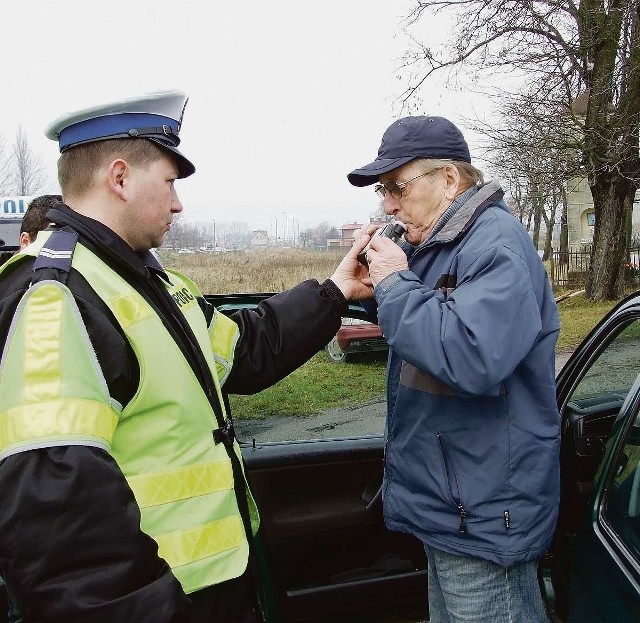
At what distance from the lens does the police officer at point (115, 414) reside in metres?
1.24

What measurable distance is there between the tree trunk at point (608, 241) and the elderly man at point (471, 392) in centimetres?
1515

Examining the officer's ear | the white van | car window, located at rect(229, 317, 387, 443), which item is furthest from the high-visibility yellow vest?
the white van

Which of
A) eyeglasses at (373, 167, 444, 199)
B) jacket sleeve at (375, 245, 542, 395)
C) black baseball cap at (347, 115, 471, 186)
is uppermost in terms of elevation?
black baseball cap at (347, 115, 471, 186)

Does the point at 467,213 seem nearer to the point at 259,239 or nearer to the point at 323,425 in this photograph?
the point at 323,425

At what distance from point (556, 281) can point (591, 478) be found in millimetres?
20078

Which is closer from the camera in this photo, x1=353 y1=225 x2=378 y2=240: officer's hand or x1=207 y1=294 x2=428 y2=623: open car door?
x1=353 y1=225 x2=378 y2=240: officer's hand

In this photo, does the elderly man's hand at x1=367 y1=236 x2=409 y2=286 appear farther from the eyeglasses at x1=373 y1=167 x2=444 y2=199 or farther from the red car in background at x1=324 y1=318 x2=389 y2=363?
the red car in background at x1=324 y1=318 x2=389 y2=363

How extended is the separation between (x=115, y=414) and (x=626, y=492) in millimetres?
1300

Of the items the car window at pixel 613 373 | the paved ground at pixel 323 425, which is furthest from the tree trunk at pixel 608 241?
the car window at pixel 613 373

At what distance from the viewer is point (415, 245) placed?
205 cm

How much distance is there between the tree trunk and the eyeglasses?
15013 mm

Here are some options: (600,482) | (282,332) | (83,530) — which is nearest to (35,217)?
(282,332)

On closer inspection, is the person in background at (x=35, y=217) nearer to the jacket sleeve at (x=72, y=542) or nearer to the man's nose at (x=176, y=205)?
the man's nose at (x=176, y=205)

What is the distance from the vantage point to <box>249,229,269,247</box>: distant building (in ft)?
47.0
